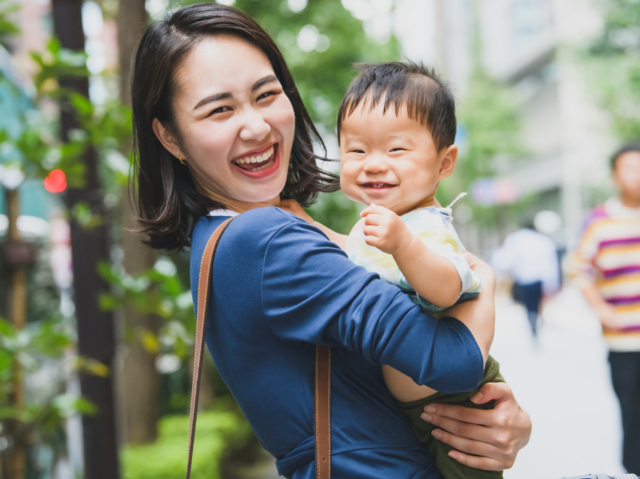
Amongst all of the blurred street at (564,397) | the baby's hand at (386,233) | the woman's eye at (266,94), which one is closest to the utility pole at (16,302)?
the woman's eye at (266,94)

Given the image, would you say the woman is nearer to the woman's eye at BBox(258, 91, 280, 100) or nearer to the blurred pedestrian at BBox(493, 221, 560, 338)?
the woman's eye at BBox(258, 91, 280, 100)

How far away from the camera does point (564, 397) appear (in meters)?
6.64

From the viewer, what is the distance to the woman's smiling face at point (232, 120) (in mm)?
1359

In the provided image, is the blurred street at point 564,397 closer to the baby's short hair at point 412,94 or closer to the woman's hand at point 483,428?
the woman's hand at point 483,428

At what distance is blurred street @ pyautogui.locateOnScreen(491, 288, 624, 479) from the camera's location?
4691mm

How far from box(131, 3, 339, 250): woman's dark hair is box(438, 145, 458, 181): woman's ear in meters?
0.43

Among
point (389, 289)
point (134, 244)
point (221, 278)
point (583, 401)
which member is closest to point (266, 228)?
point (221, 278)

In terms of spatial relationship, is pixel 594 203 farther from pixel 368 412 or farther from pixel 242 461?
pixel 368 412

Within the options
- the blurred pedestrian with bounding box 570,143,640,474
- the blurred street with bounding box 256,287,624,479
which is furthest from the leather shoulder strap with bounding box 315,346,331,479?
the blurred pedestrian with bounding box 570,143,640,474

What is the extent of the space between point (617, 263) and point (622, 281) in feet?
0.37

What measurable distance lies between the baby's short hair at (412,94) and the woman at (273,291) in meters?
0.22

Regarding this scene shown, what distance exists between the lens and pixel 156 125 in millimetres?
1497

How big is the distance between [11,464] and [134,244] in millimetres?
1687

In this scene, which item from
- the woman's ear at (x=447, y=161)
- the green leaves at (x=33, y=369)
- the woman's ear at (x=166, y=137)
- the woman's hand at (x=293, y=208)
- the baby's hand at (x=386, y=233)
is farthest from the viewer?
the green leaves at (x=33, y=369)
